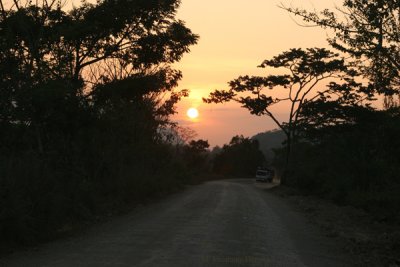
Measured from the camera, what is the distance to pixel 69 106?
17.2m

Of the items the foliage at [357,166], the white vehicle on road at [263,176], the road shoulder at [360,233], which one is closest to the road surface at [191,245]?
the road shoulder at [360,233]

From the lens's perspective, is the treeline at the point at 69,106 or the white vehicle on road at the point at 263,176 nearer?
the treeline at the point at 69,106

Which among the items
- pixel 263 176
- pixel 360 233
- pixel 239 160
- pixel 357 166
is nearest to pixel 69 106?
pixel 360 233

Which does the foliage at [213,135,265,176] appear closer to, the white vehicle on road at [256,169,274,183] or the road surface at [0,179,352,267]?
the white vehicle on road at [256,169,274,183]

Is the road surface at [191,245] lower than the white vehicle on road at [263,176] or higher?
lower

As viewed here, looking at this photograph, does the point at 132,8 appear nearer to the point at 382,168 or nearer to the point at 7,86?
the point at 7,86

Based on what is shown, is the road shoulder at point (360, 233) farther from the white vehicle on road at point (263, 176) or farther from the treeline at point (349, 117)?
the white vehicle on road at point (263, 176)

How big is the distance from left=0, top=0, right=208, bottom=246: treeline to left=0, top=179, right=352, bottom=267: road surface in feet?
4.26

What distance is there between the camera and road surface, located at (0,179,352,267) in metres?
9.65

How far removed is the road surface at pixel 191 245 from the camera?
965 cm

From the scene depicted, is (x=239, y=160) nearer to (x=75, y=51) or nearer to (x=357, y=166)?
(x=357, y=166)

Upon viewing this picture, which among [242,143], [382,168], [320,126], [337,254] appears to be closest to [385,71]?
[337,254]

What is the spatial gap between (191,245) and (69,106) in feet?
25.9

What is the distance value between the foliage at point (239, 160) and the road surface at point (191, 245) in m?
98.7
